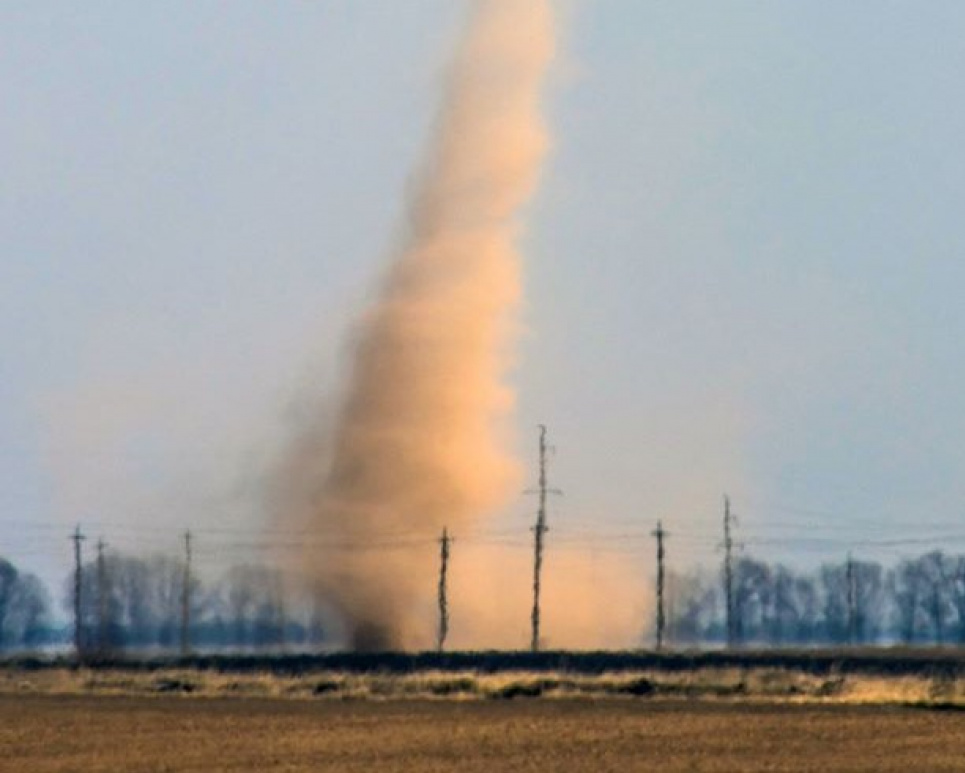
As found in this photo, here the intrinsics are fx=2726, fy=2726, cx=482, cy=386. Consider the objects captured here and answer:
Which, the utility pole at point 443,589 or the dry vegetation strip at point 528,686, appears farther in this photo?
the utility pole at point 443,589

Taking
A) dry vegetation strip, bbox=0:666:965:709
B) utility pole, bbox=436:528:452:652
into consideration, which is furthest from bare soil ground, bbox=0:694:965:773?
utility pole, bbox=436:528:452:652

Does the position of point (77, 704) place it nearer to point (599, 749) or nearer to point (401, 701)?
point (401, 701)

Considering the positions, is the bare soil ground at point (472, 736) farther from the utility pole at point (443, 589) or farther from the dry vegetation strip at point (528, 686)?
the utility pole at point (443, 589)

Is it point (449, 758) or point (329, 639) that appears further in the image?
point (329, 639)

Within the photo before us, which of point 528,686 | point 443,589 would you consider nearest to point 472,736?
point 528,686

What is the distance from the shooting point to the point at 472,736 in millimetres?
42062

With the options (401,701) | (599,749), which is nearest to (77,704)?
(401,701)

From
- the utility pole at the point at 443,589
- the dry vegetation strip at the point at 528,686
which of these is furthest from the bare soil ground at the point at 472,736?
the utility pole at the point at 443,589

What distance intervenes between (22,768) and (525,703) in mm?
20031

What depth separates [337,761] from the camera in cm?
3653

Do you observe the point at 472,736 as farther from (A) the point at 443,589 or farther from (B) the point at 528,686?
(A) the point at 443,589

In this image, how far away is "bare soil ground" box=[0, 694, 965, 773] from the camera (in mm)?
36250

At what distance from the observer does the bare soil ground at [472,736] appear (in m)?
36.2

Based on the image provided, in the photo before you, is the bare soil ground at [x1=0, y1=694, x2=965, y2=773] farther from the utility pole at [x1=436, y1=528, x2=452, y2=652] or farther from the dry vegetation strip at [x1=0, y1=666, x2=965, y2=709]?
the utility pole at [x1=436, y1=528, x2=452, y2=652]
